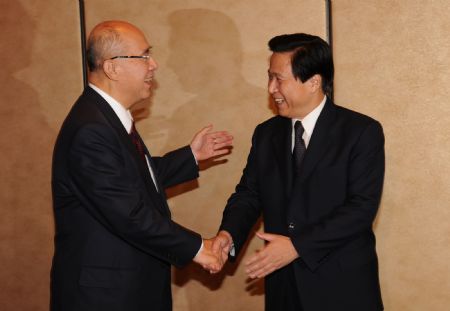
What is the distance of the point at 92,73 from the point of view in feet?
8.68

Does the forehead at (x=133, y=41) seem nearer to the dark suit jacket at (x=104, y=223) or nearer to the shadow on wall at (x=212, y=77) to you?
the dark suit jacket at (x=104, y=223)

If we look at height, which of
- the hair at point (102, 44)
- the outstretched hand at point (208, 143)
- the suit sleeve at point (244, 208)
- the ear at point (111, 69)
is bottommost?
the suit sleeve at point (244, 208)

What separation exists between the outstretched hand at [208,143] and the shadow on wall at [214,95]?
11.5 inches

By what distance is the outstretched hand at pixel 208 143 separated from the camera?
3.22m

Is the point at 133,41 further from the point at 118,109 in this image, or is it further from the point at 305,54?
the point at 305,54

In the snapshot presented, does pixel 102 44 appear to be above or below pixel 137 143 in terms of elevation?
above

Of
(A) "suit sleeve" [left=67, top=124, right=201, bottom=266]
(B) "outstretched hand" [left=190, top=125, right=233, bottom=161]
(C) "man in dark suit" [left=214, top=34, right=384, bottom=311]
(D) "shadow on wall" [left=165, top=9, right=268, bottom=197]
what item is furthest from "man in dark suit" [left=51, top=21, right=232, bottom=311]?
(D) "shadow on wall" [left=165, top=9, right=268, bottom=197]

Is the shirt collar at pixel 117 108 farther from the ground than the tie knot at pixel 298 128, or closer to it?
farther from the ground

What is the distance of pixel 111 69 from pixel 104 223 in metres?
0.69

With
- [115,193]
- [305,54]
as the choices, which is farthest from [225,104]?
[115,193]

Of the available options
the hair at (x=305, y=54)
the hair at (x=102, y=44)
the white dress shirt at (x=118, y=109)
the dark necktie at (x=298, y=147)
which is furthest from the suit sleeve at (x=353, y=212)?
the hair at (x=102, y=44)

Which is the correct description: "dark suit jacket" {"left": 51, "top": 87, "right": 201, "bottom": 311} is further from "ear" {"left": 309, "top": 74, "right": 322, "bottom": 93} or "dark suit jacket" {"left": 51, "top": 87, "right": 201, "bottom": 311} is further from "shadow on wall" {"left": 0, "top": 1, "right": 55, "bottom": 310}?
"shadow on wall" {"left": 0, "top": 1, "right": 55, "bottom": 310}

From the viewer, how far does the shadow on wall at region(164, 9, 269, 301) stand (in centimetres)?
349

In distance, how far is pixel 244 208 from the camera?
2.92 metres
